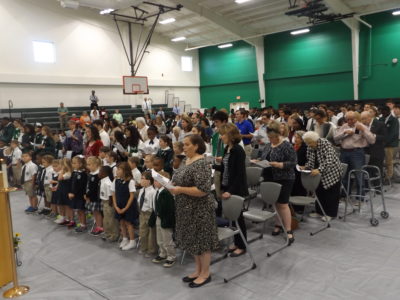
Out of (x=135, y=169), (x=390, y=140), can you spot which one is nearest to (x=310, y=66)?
(x=390, y=140)

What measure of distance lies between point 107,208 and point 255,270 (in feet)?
6.83

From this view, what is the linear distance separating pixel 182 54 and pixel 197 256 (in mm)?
19668

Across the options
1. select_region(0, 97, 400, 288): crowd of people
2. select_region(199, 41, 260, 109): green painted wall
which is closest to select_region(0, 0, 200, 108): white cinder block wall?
select_region(199, 41, 260, 109): green painted wall

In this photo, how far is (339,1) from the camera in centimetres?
1314

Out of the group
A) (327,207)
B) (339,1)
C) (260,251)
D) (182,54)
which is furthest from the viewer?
(182,54)

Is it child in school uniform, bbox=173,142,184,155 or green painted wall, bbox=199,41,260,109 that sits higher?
green painted wall, bbox=199,41,260,109

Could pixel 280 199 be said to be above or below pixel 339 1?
below

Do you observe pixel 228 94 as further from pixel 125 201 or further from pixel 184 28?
pixel 125 201

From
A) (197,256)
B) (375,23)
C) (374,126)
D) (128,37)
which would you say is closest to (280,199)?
(197,256)

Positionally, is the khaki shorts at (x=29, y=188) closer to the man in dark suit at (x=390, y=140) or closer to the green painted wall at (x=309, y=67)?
the man in dark suit at (x=390, y=140)

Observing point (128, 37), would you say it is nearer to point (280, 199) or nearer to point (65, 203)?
point (65, 203)

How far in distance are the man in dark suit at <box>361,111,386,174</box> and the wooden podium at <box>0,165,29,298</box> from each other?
5.50 m

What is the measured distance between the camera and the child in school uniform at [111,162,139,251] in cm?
410

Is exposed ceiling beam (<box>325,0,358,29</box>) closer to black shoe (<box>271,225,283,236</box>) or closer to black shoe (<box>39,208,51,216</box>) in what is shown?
black shoe (<box>271,225,283,236</box>)
